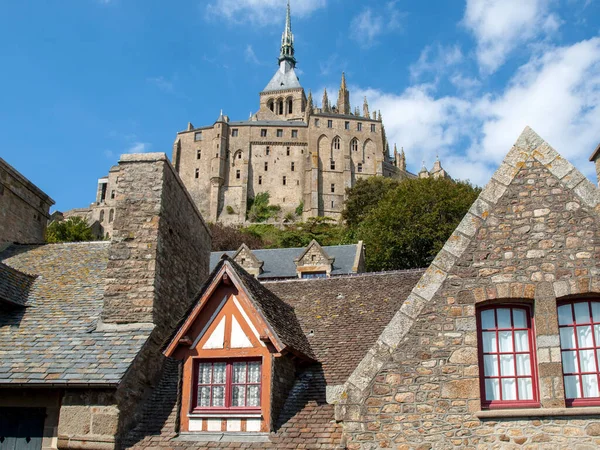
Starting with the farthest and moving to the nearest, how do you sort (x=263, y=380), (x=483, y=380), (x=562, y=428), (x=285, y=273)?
1. (x=285, y=273)
2. (x=263, y=380)
3. (x=483, y=380)
4. (x=562, y=428)

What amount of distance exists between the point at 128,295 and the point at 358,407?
489 centimetres

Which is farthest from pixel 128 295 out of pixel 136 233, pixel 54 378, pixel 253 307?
pixel 253 307

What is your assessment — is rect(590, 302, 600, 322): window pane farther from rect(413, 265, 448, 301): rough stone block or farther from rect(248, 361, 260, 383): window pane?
rect(248, 361, 260, 383): window pane

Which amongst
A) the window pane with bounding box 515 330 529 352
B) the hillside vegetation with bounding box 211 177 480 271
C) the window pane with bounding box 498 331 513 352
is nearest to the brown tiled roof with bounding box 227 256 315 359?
the window pane with bounding box 498 331 513 352

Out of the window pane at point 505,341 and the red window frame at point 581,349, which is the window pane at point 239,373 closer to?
the window pane at point 505,341

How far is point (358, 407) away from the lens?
27.1ft

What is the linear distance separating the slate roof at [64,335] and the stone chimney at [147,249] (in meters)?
0.51

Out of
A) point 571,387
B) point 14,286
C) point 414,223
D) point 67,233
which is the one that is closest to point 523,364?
point 571,387

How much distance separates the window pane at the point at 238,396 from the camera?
947cm

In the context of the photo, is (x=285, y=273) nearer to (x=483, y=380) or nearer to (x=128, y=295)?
(x=128, y=295)

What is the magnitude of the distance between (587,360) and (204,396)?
17.7ft

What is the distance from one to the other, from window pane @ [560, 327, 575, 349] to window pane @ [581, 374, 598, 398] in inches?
16.5

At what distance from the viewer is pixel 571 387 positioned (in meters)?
8.11

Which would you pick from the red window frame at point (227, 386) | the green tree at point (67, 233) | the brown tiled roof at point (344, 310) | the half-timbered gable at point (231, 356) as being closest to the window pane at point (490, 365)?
the brown tiled roof at point (344, 310)
